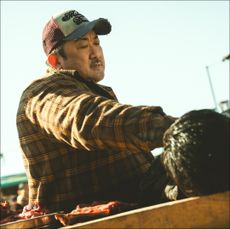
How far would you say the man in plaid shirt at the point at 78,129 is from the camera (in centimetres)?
199

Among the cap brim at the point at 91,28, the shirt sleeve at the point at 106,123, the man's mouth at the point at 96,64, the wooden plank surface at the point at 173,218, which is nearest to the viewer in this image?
the wooden plank surface at the point at 173,218

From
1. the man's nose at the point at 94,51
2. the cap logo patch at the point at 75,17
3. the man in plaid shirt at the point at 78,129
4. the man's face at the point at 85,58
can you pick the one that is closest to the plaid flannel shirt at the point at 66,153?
the man in plaid shirt at the point at 78,129

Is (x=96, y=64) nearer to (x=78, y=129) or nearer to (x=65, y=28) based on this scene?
(x=65, y=28)

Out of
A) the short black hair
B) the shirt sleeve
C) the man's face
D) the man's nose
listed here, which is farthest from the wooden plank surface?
the man's nose

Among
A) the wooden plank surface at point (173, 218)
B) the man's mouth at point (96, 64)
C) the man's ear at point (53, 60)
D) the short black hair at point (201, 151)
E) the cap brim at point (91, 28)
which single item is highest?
the cap brim at point (91, 28)

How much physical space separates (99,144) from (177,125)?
42cm

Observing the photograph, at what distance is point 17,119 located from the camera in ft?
9.82

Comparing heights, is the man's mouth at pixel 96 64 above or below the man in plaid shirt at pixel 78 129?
above

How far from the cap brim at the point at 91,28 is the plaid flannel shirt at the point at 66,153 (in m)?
0.47

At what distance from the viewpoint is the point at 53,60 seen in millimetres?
3467

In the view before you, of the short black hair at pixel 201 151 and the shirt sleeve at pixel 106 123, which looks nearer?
the short black hair at pixel 201 151

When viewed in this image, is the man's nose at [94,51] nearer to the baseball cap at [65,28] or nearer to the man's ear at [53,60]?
the baseball cap at [65,28]

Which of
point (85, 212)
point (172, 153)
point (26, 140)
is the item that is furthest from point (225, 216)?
point (26, 140)

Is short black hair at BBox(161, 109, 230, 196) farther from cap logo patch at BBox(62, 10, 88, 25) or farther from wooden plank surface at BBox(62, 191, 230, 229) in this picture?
cap logo patch at BBox(62, 10, 88, 25)
